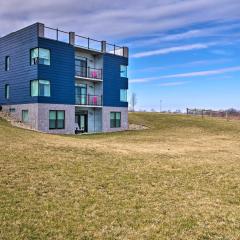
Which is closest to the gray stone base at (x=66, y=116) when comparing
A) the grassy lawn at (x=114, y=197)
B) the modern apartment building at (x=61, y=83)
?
the modern apartment building at (x=61, y=83)

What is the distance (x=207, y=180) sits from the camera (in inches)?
521

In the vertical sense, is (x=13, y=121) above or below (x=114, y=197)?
above

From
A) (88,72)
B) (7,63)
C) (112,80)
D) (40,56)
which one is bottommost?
(112,80)

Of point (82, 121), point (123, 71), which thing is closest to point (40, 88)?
point (82, 121)

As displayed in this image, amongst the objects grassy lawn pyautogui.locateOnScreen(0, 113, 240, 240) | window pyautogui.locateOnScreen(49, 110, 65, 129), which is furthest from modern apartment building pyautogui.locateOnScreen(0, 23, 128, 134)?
grassy lawn pyautogui.locateOnScreen(0, 113, 240, 240)

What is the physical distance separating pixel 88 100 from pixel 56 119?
5.81 m

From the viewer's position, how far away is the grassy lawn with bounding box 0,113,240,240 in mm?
7926

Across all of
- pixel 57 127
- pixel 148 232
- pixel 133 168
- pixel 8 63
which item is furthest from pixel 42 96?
pixel 148 232

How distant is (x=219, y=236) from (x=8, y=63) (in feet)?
122

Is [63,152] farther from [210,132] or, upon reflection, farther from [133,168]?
[210,132]

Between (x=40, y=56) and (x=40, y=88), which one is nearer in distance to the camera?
(x=40, y=88)

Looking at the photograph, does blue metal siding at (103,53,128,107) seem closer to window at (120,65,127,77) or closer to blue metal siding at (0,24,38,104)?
window at (120,65,127,77)

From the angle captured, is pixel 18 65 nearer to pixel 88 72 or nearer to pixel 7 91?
pixel 7 91

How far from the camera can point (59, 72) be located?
3809 centimetres
